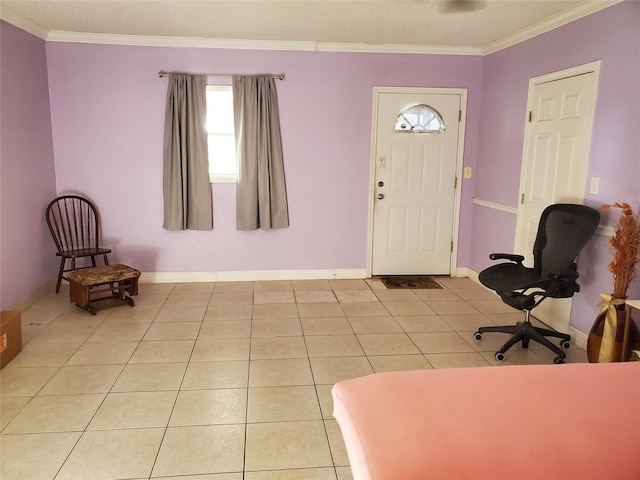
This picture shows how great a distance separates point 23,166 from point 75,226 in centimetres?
75

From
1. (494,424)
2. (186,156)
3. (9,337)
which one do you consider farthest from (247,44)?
(494,424)

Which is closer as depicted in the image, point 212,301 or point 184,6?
point 184,6

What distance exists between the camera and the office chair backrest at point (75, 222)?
462 centimetres

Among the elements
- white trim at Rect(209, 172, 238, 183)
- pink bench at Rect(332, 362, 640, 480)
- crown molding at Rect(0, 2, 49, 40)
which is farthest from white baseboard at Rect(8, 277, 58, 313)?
pink bench at Rect(332, 362, 640, 480)

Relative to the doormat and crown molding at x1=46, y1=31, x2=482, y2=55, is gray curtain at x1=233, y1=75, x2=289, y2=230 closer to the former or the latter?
crown molding at x1=46, y1=31, x2=482, y2=55

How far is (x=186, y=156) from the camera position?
473cm

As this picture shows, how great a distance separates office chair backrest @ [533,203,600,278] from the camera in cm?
315

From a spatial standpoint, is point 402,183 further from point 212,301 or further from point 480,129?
point 212,301

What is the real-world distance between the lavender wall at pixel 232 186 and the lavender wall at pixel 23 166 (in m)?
0.20

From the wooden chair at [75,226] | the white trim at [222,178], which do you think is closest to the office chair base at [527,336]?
the white trim at [222,178]

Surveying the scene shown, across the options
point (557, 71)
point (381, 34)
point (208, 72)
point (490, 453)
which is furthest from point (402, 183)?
point (490, 453)

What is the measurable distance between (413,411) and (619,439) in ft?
2.04

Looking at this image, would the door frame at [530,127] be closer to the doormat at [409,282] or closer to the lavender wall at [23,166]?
the doormat at [409,282]

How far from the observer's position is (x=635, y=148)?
2947mm
